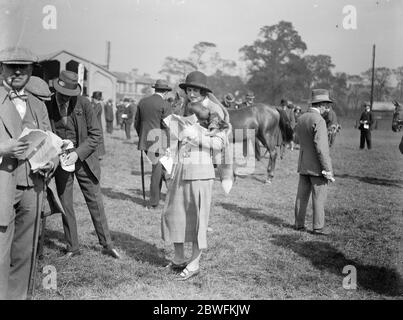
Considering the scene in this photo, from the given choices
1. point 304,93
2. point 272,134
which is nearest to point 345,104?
point 304,93

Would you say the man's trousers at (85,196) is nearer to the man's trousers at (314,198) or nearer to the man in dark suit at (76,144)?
the man in dark suit at (76,144)

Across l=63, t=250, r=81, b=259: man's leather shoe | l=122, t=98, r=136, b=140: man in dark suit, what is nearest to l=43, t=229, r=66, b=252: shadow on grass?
l=63, t=250, r=81, b=259: man's leather shoe

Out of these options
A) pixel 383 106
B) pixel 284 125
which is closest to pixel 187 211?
pixel 284 125

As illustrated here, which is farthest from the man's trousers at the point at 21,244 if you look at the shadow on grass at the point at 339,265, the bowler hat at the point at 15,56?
the shadow on grass at the point at 339,265

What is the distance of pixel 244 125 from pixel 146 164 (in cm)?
370

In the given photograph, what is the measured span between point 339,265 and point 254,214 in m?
2.62

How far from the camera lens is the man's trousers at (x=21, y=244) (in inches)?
141

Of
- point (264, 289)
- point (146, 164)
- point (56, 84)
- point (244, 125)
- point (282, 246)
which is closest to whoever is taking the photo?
point (264, 289)

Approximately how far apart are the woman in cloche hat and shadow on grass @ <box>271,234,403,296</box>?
1659 mm

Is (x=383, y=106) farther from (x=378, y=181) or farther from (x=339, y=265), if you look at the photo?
(x=339, y=265)

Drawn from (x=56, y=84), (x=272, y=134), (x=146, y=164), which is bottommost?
(x=146, y=164)
